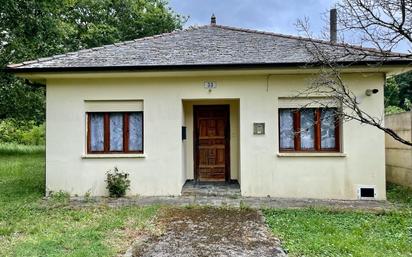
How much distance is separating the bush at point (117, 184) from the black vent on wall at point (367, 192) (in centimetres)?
611

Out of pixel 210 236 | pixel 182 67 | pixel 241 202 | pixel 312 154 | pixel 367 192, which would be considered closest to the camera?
pixel 210 236

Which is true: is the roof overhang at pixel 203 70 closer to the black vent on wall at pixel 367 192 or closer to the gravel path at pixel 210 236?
the black vent on wall at pixel 367 192

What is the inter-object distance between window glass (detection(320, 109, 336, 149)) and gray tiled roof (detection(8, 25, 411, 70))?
163 centimetres

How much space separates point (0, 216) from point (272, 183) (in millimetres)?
6317

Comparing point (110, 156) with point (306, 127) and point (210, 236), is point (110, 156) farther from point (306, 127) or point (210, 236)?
point (306, 127)

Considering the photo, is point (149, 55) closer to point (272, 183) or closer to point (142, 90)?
point (142, 90)

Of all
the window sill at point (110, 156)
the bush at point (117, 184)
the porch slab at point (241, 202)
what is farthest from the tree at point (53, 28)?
the porch slab at point (241, 202)

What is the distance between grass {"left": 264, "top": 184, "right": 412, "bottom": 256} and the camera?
Answer: 208 inches

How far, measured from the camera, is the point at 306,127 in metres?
9.85

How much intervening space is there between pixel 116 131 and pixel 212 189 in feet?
10.2

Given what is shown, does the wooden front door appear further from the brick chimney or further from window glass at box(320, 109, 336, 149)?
the brick chimney

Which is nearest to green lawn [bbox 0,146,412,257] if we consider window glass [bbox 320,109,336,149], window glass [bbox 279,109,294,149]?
window glass [bbox 320,109,336,149]

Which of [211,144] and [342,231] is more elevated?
[211,144]

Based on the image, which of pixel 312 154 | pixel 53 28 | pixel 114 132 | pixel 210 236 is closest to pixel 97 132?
pixel 114 132
